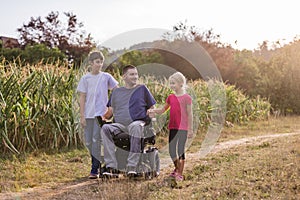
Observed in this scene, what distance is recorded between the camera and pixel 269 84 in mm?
16625

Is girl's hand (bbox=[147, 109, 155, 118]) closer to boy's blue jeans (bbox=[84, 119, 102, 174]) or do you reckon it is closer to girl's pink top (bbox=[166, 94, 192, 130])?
girl's pink top (bbox=[166, 94, 192, 130])

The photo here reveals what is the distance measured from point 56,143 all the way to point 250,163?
2.88 m

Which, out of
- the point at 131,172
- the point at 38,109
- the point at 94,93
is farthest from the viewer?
the point at 38,109

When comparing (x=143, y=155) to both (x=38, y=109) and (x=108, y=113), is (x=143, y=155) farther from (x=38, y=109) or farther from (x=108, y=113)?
(x=38, y=109)

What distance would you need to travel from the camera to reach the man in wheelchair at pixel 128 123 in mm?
4367

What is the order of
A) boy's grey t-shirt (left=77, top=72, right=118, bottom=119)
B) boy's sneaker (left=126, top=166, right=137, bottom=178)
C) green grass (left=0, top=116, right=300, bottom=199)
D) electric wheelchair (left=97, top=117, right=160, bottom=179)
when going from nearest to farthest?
green grass (left=0, top=116, right=300, bottom=199)
boy's sneaker (left=126, top=166, right=137, bottom=178)
electric wheelchair (left=97, top=117, right=160, bottom=179)
boy's grey t-shirt (left=77, top=72, right=118, bottom=119)

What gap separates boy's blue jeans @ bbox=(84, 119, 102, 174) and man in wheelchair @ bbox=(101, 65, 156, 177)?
0.48 ft

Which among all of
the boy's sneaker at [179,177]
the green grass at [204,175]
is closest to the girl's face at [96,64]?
the green grass at [204,175]

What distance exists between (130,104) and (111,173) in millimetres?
781

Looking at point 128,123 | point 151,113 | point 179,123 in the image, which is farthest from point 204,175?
point 128,123

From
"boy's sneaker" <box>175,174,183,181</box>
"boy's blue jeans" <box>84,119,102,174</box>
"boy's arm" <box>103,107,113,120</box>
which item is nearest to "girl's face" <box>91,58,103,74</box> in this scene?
"boy's arm" <box>103,107,113,120</box>

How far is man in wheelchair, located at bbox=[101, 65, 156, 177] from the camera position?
4.37m

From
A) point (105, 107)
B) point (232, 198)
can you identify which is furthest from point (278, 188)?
point (105, 107)

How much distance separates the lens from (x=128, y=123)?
4.50 m
